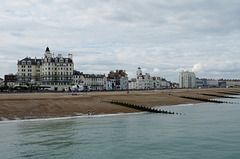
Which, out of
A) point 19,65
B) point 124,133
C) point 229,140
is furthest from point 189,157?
point 19,65

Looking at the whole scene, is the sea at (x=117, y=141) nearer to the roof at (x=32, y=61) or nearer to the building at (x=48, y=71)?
the building at (x=48, y=71)

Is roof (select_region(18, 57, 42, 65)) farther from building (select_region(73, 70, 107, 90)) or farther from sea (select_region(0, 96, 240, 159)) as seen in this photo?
sea (select_region(0, 96, 240, 159))

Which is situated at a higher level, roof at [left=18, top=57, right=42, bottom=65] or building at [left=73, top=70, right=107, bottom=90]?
roof at [left=18, top=57, right=42, bottom=65]

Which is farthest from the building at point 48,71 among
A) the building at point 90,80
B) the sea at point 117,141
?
the sea at point 117,141

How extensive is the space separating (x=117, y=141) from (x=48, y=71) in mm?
115009

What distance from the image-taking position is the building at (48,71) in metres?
130

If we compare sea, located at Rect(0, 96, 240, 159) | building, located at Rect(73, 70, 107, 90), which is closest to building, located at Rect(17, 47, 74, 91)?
building, located at Rect(73, 70, 107, 90)

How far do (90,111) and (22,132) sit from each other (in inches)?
628

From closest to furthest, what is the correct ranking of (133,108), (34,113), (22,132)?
(22,132)
(34,113)
(133,108)

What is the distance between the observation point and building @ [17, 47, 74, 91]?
130 meters

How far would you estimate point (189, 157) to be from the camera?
1741 centimetres

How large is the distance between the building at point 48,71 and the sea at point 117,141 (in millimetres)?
101958

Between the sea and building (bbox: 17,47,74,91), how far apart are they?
10196cm

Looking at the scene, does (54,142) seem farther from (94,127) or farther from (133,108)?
(133,108)
